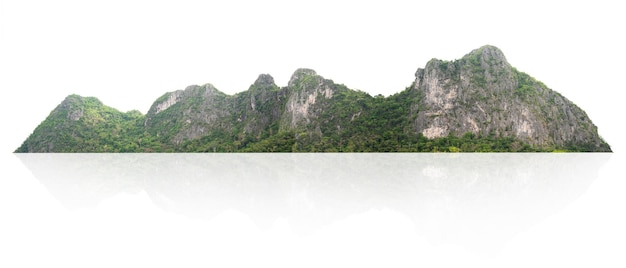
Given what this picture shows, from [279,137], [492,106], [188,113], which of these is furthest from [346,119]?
[188,113]

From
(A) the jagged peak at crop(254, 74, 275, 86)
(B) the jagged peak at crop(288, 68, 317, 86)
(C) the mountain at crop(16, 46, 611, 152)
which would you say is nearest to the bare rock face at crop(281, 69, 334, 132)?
(C) the mountain at crop(16, 46, 611, 152)

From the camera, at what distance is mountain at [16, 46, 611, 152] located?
6944 centimetres

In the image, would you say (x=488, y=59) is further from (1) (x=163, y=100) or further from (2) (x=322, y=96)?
(1) (x=163, y=100)

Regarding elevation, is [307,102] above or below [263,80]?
below

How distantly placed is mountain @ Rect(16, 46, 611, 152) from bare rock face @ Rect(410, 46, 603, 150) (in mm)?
191

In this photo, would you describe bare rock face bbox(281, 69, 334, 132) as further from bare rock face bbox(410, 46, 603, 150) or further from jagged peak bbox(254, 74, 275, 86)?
bare rock face bbox(410, 46, 603, 150)

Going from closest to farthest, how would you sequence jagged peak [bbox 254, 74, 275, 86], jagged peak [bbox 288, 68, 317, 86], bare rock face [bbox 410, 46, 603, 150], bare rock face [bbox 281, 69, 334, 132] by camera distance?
bare rock face [bbox 410, 46, 603, 150]
bare rock face [bbox 281, 69, 334, 132]
jagged peak [bbox 288, 68, 317, 86]
jagged peak [bbox 254, 74, 275, 86]

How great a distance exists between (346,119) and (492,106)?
96.3 ft

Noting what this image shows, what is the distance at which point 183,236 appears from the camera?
286 inches

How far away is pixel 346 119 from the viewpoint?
82938 millimetres

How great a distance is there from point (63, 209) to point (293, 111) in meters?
78.8

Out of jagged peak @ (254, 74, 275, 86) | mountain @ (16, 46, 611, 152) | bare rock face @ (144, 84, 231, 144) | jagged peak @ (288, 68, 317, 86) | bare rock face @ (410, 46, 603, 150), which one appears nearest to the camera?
bare rock face @ (410, 46, 603, 150)

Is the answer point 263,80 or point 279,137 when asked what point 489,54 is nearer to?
point 279,137

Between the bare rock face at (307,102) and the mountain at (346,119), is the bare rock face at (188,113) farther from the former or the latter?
the bare rock face at (307,102)
